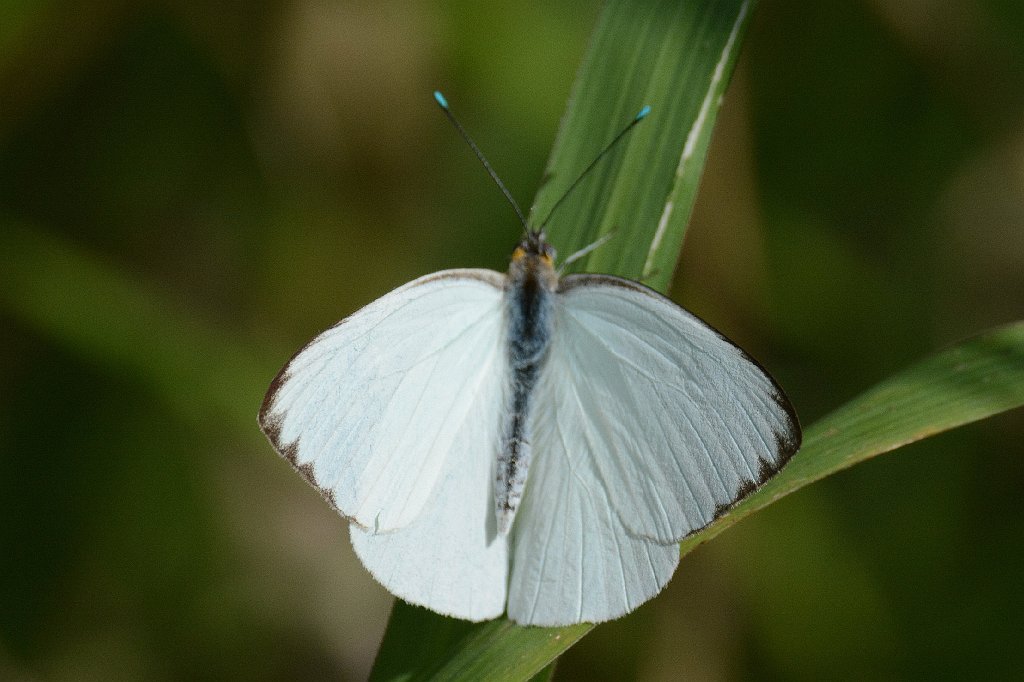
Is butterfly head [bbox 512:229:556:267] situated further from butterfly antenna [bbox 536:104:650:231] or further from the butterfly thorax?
butterfly antenna [bbox 536:104:650:231]

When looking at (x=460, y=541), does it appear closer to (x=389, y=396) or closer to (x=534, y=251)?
(x=389, y=396)

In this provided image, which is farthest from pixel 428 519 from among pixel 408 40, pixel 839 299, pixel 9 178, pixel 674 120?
pixel 9 178

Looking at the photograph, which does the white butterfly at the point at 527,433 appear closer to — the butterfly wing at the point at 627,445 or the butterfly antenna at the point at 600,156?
the butterfly wing at the point at 627,445

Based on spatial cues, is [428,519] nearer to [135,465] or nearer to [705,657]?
[705,657]

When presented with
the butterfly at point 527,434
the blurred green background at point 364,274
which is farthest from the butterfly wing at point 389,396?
the blurred green background at point 364,274

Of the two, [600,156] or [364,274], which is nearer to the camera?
[600,156]

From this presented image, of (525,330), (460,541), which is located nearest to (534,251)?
(525,330)
